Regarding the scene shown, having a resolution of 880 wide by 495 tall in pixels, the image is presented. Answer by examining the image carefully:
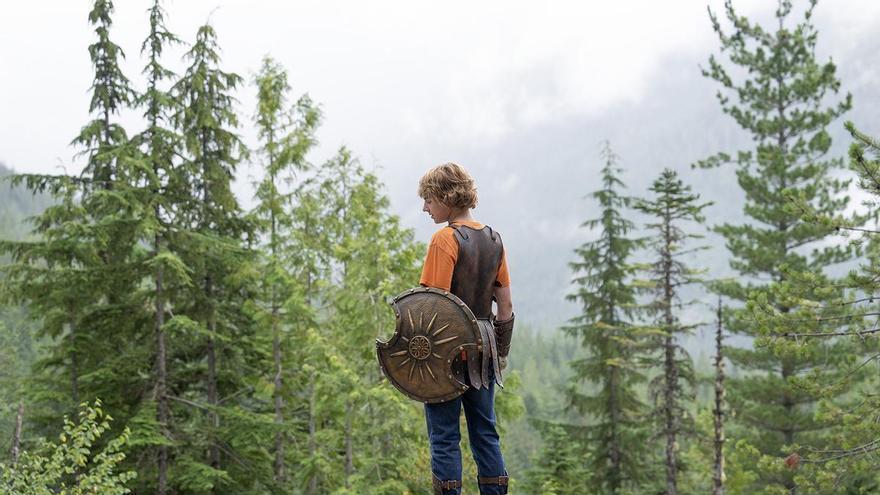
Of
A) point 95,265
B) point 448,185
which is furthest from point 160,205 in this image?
point 448,185

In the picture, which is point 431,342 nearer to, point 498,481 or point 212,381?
point 498,481

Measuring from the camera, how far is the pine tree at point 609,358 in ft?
83.4

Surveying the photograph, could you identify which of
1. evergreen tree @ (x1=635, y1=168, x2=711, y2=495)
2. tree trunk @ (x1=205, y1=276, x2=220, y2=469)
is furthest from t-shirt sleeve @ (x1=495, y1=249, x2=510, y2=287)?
evergreen tree @ (x1=635, y1=168, x2=711, y2=495)

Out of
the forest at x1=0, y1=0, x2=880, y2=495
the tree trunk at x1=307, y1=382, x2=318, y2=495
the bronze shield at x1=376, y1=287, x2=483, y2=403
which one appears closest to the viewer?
the bronze shield at x1=376, y1=287, x2=483, y2=403

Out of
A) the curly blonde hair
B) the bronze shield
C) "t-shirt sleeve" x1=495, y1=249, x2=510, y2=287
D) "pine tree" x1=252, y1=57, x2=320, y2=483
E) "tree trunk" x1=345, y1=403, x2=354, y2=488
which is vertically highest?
"pine tree" x1=252, y1=57, x2=320, y2=483

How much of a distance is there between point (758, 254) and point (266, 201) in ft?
47.4

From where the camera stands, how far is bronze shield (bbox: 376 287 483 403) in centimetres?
492

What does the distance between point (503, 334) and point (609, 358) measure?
69.0ft

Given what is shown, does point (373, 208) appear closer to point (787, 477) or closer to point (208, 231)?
point (208, 231)

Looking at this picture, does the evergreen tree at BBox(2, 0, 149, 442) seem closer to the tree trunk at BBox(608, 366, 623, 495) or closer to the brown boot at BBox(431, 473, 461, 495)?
the brown boot at BBox(431, 473, 461, 495)

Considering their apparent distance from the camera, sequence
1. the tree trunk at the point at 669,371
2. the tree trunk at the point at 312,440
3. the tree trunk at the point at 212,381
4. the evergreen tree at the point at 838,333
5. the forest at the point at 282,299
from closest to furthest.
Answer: the evergreen tree at the point at 838,333 < the forest at the point at 282,299 < the tree trunk at the point at 312,440 < the tree trunk at the point at 212,381 < the tree trunk at the point at 669,371

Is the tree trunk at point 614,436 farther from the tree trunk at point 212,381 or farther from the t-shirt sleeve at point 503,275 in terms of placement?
the t-shirt sleeve at point 503,275

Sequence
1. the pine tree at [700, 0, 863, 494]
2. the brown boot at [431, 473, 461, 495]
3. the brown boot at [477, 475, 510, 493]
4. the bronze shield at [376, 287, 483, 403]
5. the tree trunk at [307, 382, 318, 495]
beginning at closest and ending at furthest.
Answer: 1. the bronze shield at [376, 287, 483, 403]
2. the brown boot at [431, 473, 461, 495]
3. the brown boot at [477, 475, 510, 493]
4. the tree trunk at [307, 382, 318, 495]
5. the pine tree at [700, 0, 863, 494]

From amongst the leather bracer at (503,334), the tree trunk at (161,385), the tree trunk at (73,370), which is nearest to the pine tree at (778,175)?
the tree trunk at (161,385)
